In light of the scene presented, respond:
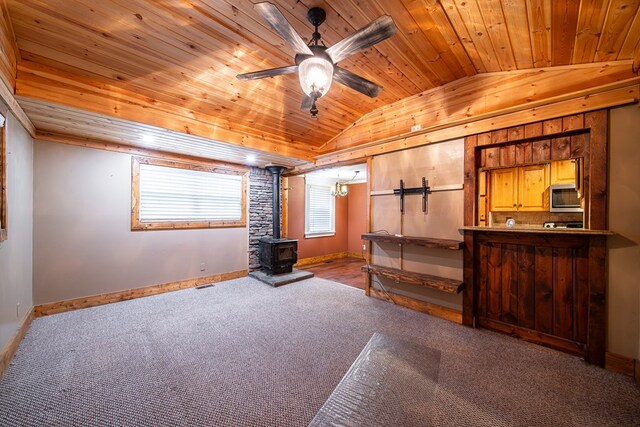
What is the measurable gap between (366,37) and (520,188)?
4.43 meters

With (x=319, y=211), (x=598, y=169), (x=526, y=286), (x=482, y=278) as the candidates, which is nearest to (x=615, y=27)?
(x=598, y=169)

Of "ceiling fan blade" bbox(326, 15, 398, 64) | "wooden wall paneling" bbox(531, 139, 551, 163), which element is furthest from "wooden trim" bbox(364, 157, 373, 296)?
"ceiling fan blade" bbox(326, 15, 398, 64)

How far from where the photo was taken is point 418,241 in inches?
127

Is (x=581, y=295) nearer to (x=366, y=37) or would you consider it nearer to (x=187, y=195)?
(x=366, y=37)

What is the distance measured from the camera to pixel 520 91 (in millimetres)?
2738

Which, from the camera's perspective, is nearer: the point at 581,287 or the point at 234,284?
the point at 581,287

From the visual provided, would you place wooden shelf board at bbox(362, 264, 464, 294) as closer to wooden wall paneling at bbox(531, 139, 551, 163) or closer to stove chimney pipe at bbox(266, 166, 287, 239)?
wooden wall paneling at bbox(531, 139, 551, 163)

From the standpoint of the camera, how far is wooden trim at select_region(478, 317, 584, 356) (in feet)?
7.89

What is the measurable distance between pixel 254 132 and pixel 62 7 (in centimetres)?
230

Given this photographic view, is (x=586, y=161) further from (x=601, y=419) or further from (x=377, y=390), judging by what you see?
(x=377, y=390)

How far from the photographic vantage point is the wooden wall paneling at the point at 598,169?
221cm

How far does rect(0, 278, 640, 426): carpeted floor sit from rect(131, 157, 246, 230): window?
1.59 m

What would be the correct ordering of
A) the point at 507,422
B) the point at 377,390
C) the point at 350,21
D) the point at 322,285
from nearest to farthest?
the point at 507,422 → the point at 377,390 → the point at 350,21 → the point at 322,285

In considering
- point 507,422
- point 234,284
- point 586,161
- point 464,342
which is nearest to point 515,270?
point 464,342
